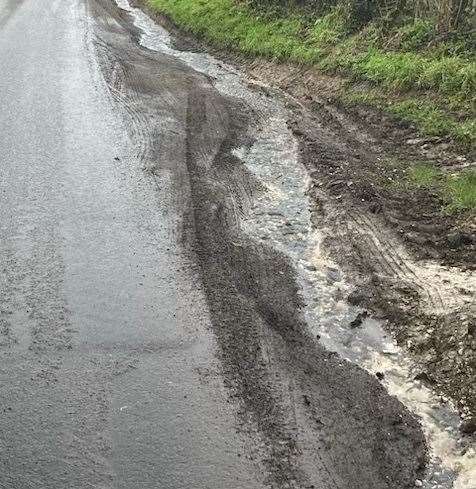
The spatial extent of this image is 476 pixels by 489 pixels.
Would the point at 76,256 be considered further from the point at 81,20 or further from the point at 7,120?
the point at 81,20

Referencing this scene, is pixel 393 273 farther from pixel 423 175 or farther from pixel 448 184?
pixel 423 175

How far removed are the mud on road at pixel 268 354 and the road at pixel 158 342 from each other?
15mm

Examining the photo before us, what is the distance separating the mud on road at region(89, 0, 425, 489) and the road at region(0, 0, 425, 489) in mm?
15

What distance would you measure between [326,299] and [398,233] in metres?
1.51

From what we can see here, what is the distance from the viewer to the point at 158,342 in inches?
219

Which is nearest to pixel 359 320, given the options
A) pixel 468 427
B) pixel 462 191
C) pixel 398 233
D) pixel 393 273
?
pixel 393 273

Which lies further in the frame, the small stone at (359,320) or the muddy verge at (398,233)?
the small stone at (359,320)

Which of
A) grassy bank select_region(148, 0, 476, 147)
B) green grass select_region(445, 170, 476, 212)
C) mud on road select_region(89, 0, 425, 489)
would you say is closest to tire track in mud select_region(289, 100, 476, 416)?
green grass select_region(445, 170, 476, 212)

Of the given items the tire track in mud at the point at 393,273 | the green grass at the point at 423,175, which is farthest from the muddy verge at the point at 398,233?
the green grass at the point at 423,175

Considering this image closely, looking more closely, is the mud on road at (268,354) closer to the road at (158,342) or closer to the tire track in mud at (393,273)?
the road at (158,342)

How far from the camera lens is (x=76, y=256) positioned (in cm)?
662

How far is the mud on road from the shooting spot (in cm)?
450

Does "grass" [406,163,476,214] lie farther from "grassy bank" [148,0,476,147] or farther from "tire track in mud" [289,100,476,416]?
"grassy bank" [148,0,476,147]

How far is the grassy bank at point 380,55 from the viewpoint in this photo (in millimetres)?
9703
